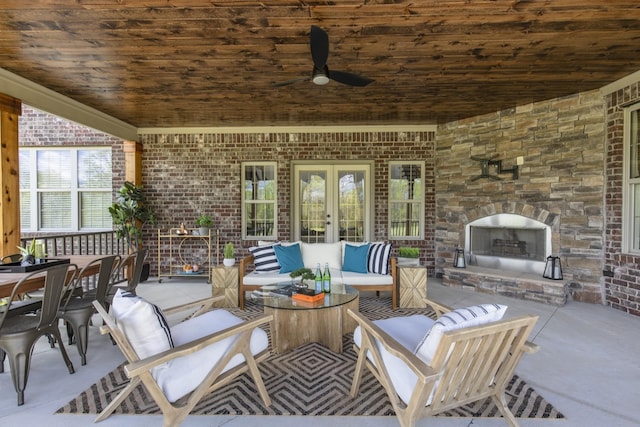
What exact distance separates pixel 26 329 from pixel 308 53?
3.27m

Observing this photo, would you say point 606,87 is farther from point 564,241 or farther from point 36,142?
point 36,142

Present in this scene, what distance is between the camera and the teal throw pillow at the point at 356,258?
4.37 m

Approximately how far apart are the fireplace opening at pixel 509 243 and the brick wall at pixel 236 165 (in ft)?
2.71

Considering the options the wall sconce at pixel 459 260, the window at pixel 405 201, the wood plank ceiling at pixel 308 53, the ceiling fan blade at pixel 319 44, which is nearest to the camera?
the ceiling fan blade at pixel 319 44

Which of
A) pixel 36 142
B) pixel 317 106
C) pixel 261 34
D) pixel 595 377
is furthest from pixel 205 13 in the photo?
pixel 36 142

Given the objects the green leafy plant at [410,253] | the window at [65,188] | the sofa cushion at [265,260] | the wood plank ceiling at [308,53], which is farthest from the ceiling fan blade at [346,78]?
the window at [65,188]

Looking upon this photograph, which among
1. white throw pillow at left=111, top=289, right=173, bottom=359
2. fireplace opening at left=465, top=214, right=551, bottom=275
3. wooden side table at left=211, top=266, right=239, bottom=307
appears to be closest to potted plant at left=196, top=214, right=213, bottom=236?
wooden side table at left=211, top=266, right=239, bottom=307

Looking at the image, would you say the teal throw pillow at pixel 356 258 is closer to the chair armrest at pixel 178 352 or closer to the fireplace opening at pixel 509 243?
the fireplace opening at pixel 509 243

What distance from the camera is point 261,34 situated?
2.87 m

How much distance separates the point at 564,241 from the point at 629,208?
83 cm

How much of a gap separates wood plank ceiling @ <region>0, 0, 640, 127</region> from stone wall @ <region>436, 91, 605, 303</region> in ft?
1.33

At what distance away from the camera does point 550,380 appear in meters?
2.39

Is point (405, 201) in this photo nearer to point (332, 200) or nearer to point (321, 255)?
point (332, 200)

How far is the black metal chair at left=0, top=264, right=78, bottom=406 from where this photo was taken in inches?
83.7
